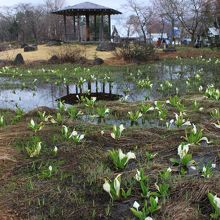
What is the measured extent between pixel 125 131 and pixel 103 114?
4.31ft

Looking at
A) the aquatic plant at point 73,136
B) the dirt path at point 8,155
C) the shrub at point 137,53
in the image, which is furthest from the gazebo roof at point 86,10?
the aquatic plant at point 73,136

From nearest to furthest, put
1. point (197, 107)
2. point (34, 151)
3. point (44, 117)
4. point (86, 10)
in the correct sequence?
point (34, 151), point (44, 117), point (197, 107), point (86, 10)

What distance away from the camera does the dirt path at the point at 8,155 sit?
365cm

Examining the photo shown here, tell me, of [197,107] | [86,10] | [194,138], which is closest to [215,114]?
[197,107]

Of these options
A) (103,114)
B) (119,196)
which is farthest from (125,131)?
(119,196)

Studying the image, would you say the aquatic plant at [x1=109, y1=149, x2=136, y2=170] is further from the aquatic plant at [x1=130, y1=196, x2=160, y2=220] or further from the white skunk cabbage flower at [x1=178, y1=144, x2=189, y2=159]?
the aquatic plant at [x1=130, y1=196, x2=160, y2=220]

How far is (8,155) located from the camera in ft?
16.4

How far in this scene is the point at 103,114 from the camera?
7.33 m

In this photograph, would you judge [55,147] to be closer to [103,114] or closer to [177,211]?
[177,211]

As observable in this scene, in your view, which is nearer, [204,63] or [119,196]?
[119,196]

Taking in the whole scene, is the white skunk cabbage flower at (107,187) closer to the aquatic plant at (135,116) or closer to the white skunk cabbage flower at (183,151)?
the white skunk cabbage flower at (183,151)

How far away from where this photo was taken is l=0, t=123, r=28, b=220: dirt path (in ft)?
12.0

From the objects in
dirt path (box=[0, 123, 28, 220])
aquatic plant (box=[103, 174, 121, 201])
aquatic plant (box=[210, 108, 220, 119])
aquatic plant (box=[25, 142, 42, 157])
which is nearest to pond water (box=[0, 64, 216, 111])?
aquatic plant (box=[210, 108, 220, 119])

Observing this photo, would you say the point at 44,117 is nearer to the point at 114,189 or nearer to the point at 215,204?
the point at 114,189
